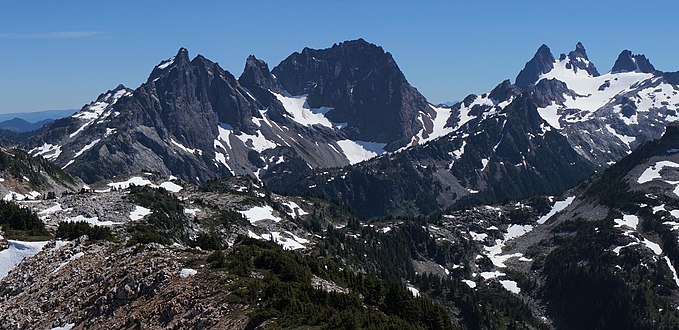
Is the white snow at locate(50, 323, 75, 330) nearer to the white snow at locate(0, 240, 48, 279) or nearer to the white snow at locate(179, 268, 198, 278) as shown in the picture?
the white snow at locate(179, 268, 198, 278)

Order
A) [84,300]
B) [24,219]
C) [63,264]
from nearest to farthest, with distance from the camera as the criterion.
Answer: [84,300] → [63,264] → [24,219]

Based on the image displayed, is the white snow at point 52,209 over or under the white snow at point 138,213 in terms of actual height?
under

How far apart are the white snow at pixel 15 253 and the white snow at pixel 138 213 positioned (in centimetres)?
9417

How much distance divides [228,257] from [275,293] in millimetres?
13342

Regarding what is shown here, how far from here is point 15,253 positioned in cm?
9056

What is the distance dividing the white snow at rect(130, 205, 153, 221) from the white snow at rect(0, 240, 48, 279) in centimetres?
9417

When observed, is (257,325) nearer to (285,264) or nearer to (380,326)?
(380,326)

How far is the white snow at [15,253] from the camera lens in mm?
87875

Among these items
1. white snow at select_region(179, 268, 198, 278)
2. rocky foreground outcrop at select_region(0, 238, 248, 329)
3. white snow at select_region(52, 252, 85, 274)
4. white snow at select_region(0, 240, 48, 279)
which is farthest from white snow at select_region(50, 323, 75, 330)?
white snow at select_region(0, 240, 48, 279)

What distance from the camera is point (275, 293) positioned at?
58.5m

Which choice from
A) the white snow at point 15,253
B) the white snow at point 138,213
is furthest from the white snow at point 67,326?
the white snow at point 138,213

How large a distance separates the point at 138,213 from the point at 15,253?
104319 mm

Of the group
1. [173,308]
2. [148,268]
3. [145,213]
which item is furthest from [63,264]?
[145,213]

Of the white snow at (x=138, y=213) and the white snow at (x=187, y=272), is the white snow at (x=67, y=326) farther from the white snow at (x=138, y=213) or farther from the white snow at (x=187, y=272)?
the white snow at (x=138, y=213)
